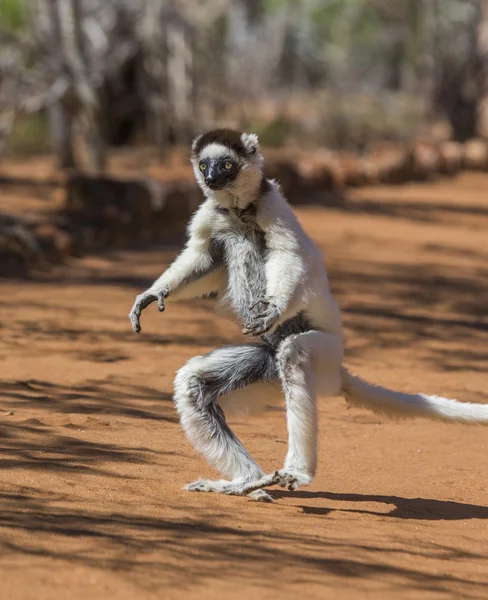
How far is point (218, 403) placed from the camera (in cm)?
473

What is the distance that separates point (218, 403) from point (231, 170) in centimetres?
109

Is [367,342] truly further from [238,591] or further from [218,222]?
[238,591]

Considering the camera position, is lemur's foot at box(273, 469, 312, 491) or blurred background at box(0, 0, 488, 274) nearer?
lemur's foot at box(273, 469, 312, 491)

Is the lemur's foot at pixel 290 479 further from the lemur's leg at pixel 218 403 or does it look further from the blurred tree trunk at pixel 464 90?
the blurred tree trunk at pixel 464 90

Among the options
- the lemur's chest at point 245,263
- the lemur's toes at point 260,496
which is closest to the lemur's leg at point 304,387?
the lemur's toes at point 260,496

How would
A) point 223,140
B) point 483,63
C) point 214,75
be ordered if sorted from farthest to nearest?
1. point 483,63
2. point 214,75
3. point 223,140

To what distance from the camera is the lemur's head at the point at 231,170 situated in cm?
497

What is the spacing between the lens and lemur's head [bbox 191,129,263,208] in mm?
4973

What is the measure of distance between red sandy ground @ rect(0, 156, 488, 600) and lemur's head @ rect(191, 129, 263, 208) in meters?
1.34

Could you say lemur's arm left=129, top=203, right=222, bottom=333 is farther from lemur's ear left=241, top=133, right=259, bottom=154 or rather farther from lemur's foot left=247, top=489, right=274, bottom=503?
lemur's foot left=247, top=489, right=274, bottom=503

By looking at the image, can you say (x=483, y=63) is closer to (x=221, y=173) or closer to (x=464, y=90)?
(x=464, y=90)

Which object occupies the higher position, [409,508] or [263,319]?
[263,319]

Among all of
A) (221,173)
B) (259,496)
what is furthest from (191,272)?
(259,496)

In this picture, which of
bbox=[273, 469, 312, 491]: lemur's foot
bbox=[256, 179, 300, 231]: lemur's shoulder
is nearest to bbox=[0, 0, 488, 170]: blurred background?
bbox=[256, 179, 300, 231]: lemur's shoulder
